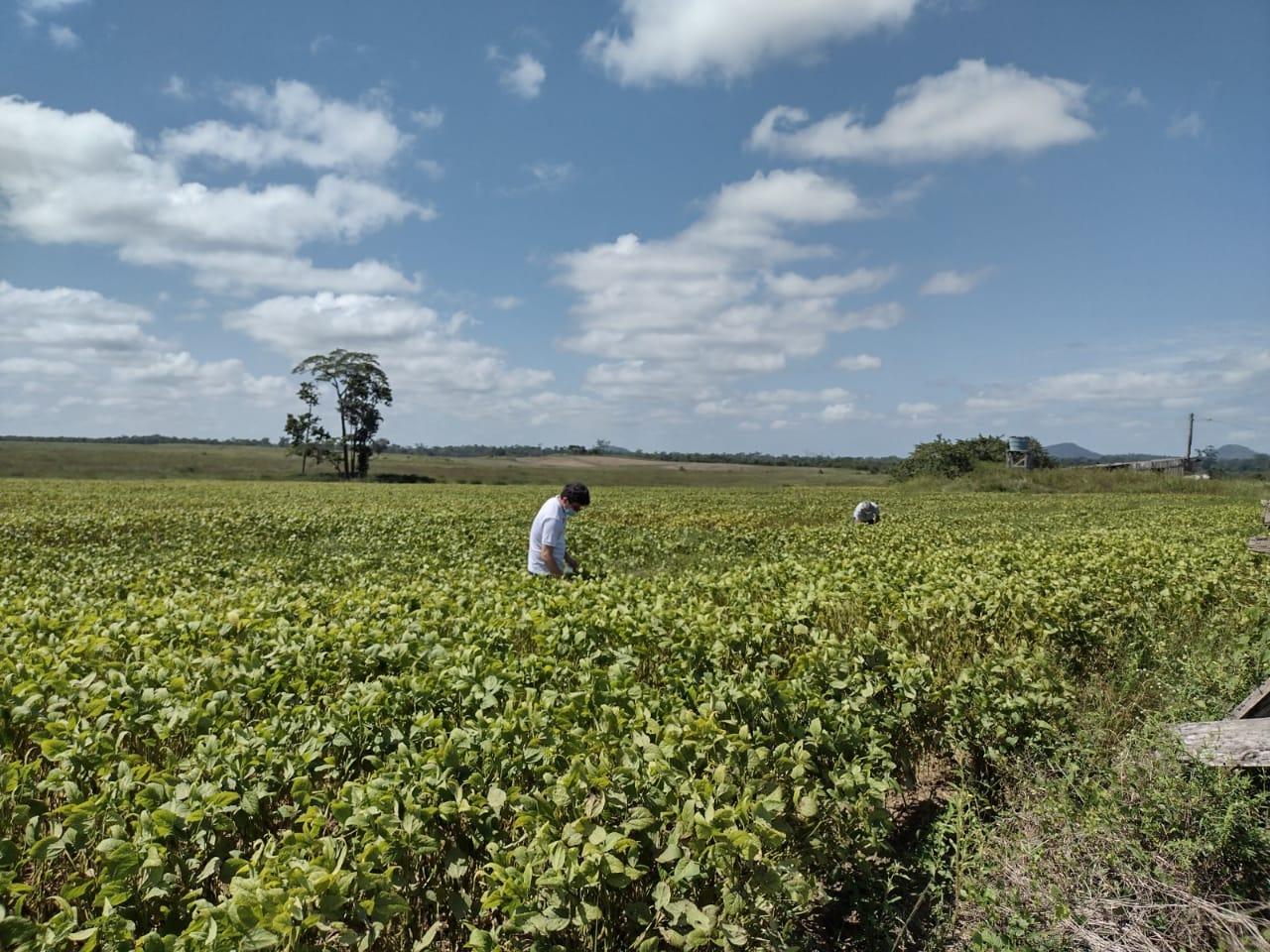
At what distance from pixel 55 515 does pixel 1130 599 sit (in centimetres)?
2714

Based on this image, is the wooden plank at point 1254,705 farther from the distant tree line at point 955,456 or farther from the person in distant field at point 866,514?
the distant tree line at point 955,456

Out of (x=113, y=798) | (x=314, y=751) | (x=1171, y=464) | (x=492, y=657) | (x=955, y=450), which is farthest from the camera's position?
(x=955, y=450)

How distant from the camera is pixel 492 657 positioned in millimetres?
5289

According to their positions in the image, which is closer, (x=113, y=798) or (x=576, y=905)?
(x=576, y=905)

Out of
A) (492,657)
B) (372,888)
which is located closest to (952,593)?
(492,657)

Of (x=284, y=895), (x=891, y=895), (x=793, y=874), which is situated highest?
(x=284, y=895)

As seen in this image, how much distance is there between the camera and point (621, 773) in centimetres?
331

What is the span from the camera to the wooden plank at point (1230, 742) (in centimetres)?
384

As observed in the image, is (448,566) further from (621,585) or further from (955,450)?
(955,450)

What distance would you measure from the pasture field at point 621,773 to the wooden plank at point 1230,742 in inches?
4.4

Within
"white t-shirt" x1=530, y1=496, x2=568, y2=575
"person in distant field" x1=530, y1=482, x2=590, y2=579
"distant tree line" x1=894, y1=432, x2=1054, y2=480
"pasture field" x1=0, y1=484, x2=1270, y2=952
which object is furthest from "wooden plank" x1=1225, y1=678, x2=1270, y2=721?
"distant tree line" x1=894, y1=432, x2=1054, y2=480

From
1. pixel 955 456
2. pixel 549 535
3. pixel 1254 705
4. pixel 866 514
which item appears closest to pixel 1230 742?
pixel 1254 705

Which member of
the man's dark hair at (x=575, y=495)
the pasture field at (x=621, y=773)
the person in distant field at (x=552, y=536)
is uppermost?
the man's dark hair at (x=575, y=495)

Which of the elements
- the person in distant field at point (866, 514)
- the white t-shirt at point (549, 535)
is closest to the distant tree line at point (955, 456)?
the person in distant field at point (866, 514)
